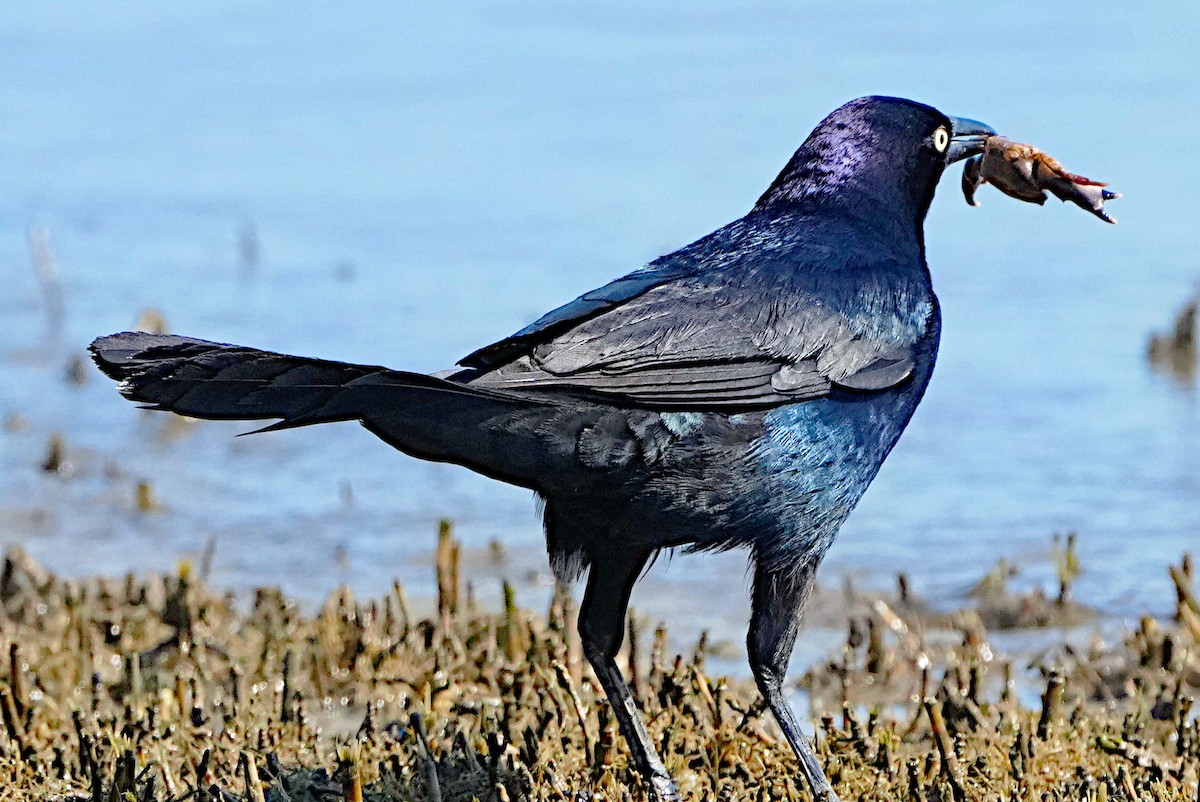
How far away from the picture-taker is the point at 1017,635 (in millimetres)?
5961

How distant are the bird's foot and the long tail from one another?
2.75 ft

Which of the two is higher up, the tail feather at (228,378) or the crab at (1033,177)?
the crab at (1033,177)

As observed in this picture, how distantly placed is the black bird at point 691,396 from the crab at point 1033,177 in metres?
0.34

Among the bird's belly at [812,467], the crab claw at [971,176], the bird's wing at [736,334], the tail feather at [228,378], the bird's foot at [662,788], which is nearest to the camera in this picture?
the tail feather at [228,378]

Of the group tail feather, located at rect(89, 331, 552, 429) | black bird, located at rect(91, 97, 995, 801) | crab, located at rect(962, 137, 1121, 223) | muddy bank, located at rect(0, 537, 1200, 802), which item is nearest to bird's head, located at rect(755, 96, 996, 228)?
black bird, located at rect(91, 97, 995, 801)

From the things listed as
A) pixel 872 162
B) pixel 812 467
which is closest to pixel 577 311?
pixel 812 467

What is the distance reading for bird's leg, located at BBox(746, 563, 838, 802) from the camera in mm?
4309

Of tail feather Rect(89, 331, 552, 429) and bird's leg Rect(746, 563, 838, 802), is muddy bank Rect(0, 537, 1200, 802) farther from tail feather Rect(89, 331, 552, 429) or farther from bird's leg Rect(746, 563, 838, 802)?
tail feather Rect(89, 331, 552, 429)

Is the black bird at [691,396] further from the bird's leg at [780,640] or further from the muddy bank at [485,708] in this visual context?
the muddy bank at [485,708]

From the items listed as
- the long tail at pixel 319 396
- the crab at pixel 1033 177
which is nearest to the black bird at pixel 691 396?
the long tail at pixel 319 396

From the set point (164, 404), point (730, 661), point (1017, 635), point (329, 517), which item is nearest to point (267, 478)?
point (329, 517)

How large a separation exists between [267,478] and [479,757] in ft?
12.4

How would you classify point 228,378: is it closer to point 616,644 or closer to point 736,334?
point 736,334

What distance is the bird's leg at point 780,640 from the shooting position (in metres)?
4.31
